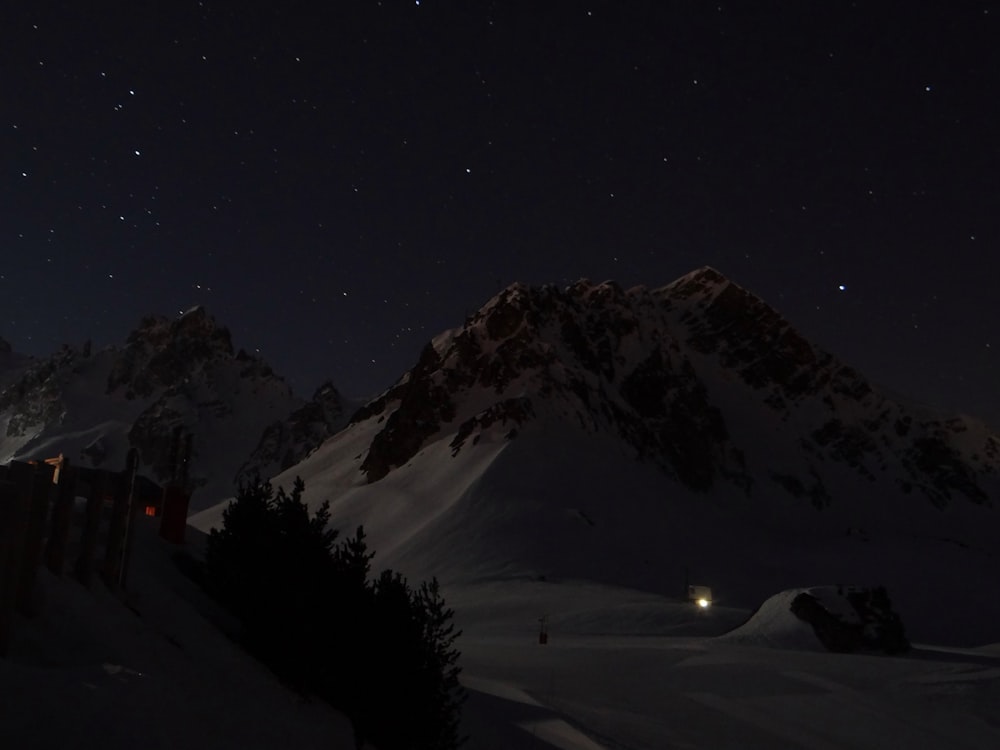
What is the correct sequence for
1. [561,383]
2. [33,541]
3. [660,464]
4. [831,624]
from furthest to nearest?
[660,464]
[561,383]
[831,624]
[33,541]

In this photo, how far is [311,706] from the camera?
11.7m

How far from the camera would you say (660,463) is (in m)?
122

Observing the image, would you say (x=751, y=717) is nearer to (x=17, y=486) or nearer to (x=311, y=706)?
→ (x=311, y=706)

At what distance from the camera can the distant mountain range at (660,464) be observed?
76.9 m

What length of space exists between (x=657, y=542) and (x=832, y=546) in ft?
154

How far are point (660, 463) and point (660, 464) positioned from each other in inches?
20.3

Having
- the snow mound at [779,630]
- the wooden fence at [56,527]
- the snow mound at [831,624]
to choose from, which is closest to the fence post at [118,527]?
the wooden fence at [56,527]

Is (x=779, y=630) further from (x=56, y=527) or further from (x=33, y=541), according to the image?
(x=33, y=541)

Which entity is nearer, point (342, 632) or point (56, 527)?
point (56, 527)

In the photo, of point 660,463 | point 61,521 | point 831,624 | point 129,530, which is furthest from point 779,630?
point 660,463

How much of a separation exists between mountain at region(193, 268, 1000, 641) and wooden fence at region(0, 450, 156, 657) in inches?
2059

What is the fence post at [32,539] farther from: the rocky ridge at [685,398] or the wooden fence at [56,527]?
the rocky ridge at [685,398]

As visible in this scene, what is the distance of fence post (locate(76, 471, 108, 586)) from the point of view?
405 inches

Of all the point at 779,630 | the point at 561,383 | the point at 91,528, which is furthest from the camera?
the point at 561,383
